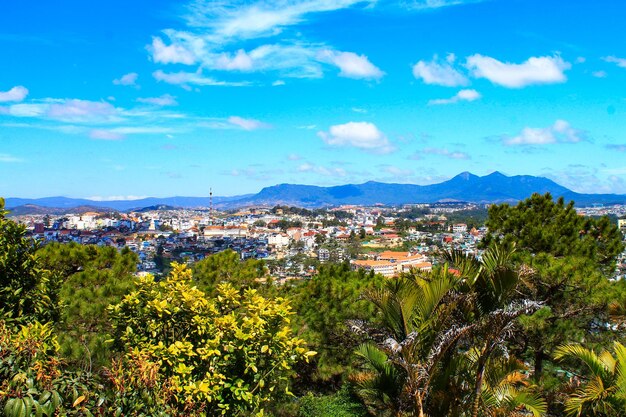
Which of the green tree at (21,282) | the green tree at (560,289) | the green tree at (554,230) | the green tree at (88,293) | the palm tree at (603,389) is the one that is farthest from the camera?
the green tree at (554,230)

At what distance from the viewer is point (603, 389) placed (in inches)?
160

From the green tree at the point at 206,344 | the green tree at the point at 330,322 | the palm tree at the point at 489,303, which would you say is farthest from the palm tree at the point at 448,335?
the green tree at the point at 330,322

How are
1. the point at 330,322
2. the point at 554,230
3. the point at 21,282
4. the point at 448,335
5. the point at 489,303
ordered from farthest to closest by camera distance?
the point at 554,230 → the point at 330,322 → the point at 21,282 → the point at 489,303 → the point at 448,335

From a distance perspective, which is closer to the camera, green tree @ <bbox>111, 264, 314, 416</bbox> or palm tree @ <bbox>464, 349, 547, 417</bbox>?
green tree @ <bbox>111, 264, 314, 416</bbox>

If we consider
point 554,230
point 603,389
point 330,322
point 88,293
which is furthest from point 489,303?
point 554,230

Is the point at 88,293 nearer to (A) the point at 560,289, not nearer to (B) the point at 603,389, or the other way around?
(B) the point at 603,389

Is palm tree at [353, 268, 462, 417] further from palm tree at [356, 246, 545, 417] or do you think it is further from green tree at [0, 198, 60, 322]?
green tree at [0, 198, 60, 322]

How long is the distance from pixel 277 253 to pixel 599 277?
52543 millimetres

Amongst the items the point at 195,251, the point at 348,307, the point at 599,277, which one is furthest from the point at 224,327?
the point at 195,251

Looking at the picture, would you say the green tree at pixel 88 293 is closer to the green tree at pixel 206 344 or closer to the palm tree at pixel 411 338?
the green tree at pixel 206 344

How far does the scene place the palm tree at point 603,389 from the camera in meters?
3.96

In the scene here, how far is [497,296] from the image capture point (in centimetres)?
393

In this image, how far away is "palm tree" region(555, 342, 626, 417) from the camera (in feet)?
13.0

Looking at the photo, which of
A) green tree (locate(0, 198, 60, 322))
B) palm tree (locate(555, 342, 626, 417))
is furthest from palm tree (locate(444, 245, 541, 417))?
green tree (locate(0, 198, 60, 322))
